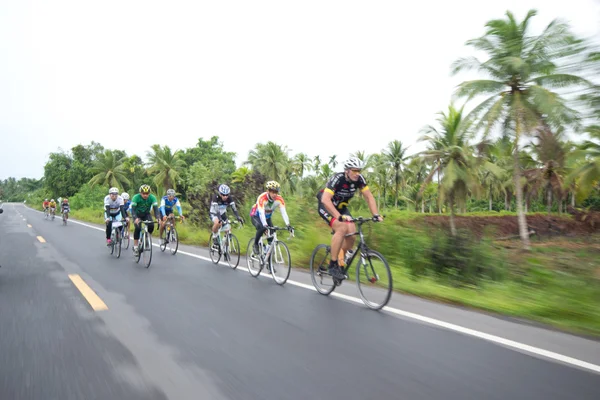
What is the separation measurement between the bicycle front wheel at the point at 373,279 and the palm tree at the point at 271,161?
143 feet

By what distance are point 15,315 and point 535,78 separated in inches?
1068

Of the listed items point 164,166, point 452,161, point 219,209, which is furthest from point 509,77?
point 164,166

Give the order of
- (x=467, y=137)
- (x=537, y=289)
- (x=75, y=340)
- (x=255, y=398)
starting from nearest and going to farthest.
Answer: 1. (x=255, y=398)
2. (x=75, y=340)
3. (x=537, y=289)
4. (x=467, y=137)

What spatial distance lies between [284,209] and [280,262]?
103 centimetres

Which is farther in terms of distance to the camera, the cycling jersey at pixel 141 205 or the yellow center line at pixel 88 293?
the cycling jersey at pixel 141 205

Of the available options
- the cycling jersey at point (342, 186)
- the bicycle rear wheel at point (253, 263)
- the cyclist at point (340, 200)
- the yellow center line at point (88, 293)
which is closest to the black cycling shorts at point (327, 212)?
the cyclist at point (340, 200)

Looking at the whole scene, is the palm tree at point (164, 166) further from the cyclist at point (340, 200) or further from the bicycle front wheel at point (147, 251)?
the cyclist at point (340, 200)

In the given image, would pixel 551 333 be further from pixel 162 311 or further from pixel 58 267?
pixel 58 267

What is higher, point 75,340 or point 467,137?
point 467,137

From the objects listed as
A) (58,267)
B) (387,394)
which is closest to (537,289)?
(387,394)

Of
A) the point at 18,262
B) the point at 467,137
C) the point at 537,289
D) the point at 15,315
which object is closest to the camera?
the point at 15,315

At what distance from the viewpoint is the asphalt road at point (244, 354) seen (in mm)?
3074

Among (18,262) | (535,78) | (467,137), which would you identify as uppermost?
(535,78)

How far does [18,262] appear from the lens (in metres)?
9.77
